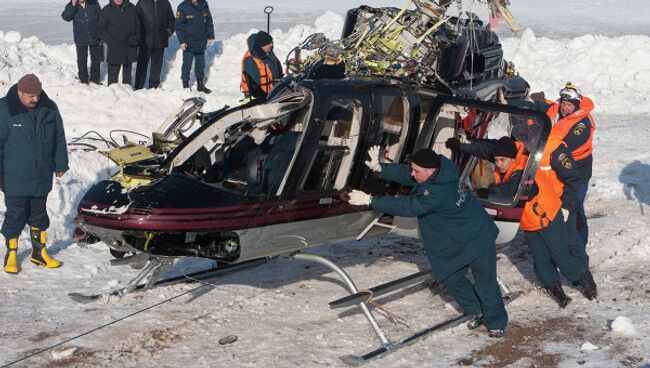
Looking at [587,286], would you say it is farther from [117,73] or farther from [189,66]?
[117,73]

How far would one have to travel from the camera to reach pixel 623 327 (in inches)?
324

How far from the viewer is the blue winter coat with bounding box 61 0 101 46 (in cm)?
1609

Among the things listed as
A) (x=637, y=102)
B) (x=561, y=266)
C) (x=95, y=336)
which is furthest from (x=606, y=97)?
(x=95, y=336)

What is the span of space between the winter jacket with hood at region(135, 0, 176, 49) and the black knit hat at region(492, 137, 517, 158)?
9.35 m

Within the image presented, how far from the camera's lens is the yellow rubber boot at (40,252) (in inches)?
373

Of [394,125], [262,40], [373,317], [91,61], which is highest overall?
[262,40]

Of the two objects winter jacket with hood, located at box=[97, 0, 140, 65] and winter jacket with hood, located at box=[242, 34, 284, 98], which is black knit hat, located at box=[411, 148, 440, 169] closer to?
winter jacket with hood, located at box=[242, 34, 284, 98]

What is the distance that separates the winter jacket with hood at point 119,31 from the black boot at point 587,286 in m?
9.70

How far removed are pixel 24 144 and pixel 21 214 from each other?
736mm

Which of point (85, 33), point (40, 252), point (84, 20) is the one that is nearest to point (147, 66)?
A: point (85, 33)

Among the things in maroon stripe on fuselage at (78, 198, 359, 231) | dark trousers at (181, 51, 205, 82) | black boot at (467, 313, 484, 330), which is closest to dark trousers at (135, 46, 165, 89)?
dark trousers at (181, 51, 205, 82)

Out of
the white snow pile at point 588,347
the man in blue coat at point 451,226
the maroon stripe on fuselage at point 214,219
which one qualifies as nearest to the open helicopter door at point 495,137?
the man in blue coat at point 451,226

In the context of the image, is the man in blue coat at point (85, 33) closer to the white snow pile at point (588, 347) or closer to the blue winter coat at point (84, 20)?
the blue winter coat at point (84, 20)

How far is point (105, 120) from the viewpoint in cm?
1469
